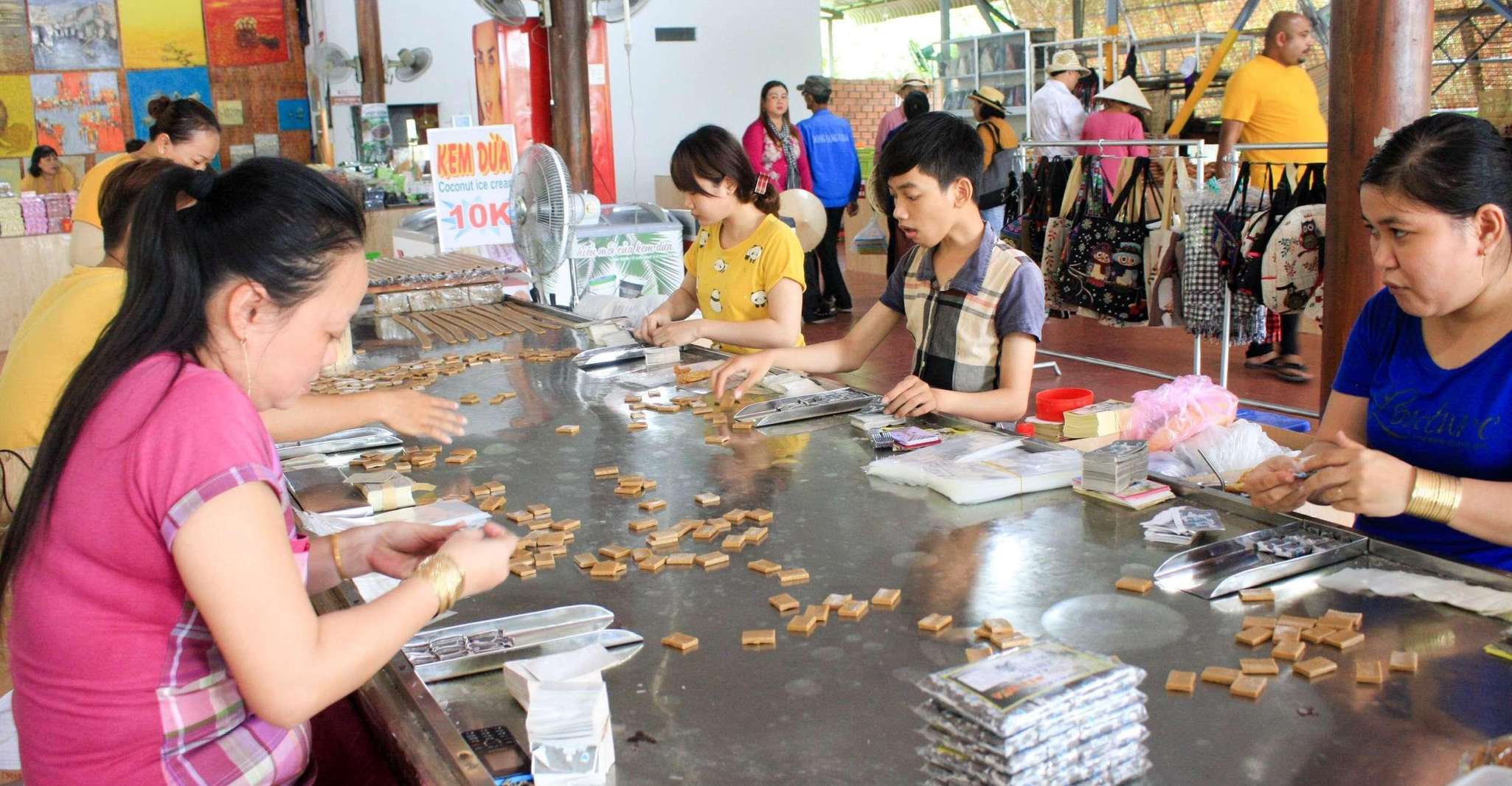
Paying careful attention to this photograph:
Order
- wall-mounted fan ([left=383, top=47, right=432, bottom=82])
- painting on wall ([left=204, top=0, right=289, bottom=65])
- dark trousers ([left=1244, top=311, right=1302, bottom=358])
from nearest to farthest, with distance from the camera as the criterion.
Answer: dark trousers ([left=1244, top=311, right=1302, bottom=358]), wall-mounted fan ([left=383, top=47, right=432, bottom=82]), painting on wall ([left=204, top=0, right=289, bottom=65])

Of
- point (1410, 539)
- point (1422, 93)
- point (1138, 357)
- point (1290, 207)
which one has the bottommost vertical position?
point (1138, 357)

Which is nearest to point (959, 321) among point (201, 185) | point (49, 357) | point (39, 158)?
point (201, 185)

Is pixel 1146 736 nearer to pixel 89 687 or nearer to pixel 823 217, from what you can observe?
pixel 89 687

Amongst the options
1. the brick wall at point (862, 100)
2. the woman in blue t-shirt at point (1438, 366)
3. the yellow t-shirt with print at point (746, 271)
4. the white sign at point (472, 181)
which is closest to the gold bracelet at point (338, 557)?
the woman in blue t-shirt at point (1438, 366)

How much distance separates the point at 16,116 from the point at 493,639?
1578 centimetres

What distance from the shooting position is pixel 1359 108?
12.2 ft

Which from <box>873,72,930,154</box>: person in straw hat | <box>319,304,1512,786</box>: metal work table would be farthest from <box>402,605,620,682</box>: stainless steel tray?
<box>873,72,930,154</box>: person in straw hat

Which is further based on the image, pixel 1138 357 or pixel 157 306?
pixel 1138 357

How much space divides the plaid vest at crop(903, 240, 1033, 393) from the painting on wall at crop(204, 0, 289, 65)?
48.2ft

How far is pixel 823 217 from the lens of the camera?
9.11 metres

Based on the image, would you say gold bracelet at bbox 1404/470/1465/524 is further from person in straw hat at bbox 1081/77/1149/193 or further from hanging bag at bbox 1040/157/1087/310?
person in straw hat at bbox 1081/77/1149/193

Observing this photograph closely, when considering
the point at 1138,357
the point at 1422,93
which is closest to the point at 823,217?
the point at 1138,357

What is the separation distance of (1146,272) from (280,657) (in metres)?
5.29

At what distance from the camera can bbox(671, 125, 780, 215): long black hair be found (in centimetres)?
379
